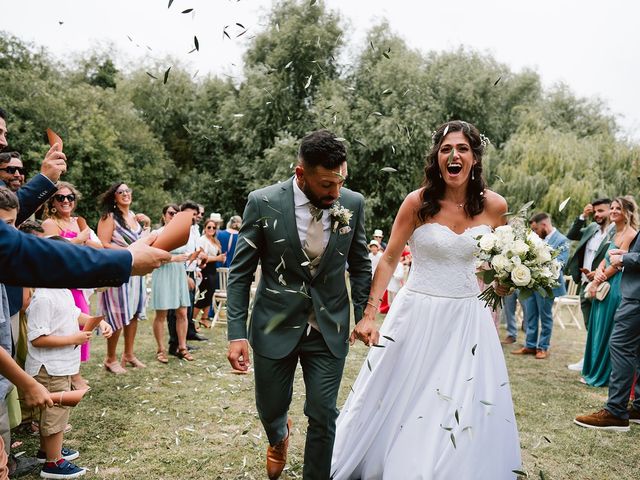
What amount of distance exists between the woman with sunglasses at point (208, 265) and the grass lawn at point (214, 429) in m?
3.14

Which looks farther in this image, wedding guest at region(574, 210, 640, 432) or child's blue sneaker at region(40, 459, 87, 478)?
wedding guest at region(574, 210, 640, 432)

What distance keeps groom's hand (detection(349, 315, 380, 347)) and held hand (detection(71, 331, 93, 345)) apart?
207 centimetres

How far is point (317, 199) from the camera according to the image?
352 centimetres

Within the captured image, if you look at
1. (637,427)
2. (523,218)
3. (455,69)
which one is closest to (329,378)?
(523,218)

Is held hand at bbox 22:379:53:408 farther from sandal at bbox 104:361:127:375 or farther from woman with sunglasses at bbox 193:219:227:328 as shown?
woman with sunglasses at bbox 193:219:227:328

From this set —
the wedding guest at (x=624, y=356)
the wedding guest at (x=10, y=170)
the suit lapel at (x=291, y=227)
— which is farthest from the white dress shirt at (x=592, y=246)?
the wedding guest at (x=10, y=170)

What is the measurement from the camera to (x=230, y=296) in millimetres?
3584

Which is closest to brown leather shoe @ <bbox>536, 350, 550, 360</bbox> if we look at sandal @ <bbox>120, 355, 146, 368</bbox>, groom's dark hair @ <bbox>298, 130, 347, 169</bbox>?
sandal @ <bbox>120, 355, 146, 368</bbox>

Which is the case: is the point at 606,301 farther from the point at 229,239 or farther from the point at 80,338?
the point at 229,239

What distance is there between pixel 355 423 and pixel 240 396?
8.45 feet

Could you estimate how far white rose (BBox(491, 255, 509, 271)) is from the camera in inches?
140

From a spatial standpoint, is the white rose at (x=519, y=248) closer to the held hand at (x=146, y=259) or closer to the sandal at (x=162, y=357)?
the held hand at (x=146, y=259)

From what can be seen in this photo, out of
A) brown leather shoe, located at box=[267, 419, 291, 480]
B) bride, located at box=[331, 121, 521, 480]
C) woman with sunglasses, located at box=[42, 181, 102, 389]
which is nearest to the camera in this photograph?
bride, located at box=[331, 121, 521, 480]

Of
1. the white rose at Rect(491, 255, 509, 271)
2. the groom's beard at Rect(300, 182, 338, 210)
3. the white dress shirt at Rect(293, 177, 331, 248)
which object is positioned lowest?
the white rose at Rect(491, 255, 509, 271)
